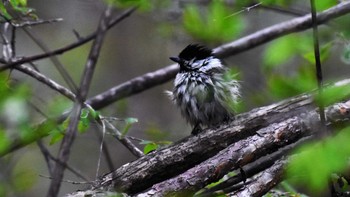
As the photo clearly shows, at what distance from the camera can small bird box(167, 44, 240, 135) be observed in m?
4.28

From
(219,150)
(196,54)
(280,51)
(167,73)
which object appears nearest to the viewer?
(280,51)

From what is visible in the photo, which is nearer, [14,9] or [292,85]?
[292,85]

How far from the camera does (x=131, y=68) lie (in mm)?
7941

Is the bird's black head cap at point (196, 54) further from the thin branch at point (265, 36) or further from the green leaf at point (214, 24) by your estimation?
the thin branch at point (265, 36)

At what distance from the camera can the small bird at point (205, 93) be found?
428cm

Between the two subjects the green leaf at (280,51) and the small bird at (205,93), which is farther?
the small bird at (205,93)

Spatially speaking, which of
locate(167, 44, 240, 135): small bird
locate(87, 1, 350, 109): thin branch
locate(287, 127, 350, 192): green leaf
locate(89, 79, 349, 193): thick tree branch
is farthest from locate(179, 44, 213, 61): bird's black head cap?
locate(287, 127, 350, 192): green leaf

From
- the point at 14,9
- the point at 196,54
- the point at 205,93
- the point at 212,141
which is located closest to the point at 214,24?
the point at 196,54

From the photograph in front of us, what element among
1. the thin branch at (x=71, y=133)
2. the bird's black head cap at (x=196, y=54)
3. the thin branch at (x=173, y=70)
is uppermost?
the thin branch at (x=173, y=70)

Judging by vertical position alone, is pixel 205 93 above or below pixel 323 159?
above

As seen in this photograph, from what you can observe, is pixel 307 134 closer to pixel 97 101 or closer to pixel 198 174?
pixel 198 174

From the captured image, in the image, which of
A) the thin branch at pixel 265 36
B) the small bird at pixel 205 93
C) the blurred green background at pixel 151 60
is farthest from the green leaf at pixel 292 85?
the thin branch at pixel 265 36

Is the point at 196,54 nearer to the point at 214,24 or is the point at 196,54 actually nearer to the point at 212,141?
the point at 214,24

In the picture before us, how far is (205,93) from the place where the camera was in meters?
4.35
